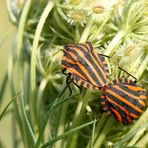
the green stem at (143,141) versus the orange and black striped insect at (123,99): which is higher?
the orange and black striped insect at (123,99)

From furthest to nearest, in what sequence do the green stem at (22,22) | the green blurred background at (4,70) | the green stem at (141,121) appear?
1. the green blurred background at (4,70)
2. the green stem at (22,22)
3. the green stem at (141,121)

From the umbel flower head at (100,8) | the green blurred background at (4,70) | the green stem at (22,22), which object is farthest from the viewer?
the green blurred background at (4,70)

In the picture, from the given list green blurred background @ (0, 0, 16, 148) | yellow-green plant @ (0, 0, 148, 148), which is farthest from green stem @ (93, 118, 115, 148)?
green blurred background @ (0, 0, 16, 148)

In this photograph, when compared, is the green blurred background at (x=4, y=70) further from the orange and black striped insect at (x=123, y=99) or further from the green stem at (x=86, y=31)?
the orange and black striped insect at (x=123, y=99)

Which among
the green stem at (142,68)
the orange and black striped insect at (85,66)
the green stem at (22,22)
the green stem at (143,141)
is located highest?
the green stem at (22,22)

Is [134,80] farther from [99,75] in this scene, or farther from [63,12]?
[63,12]

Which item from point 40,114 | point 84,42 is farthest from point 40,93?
point 84,42

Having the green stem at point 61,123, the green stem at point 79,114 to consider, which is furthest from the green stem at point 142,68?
the green stem at point 61,123

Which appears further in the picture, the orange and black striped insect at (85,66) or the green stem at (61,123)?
the green stem at (61,123)
